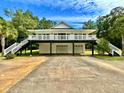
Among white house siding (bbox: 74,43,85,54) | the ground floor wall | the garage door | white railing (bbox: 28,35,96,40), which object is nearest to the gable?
the ground floor wall

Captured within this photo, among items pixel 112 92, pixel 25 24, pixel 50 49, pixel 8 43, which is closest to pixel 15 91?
pixel 112 92

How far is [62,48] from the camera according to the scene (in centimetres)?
5753

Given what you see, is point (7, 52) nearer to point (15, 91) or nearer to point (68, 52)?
point (68, 52)

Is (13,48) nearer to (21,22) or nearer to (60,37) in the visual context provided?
(60,37)

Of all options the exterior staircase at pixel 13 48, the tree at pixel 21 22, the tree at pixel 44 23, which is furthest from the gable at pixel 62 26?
the tree at pixel 44 23

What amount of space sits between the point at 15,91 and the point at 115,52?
3848 centimetres

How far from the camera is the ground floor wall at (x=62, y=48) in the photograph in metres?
57.2

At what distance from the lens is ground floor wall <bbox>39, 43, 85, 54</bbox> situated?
57156mm

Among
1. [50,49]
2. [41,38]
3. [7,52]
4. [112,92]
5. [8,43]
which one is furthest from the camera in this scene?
[8,43]

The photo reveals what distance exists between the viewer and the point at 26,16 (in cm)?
7938

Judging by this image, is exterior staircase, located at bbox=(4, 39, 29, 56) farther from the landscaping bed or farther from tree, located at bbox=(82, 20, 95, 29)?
tree, located at bbox=(82, 20, 95, 29)

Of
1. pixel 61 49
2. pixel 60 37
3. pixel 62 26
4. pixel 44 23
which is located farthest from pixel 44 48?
pixel 44 23

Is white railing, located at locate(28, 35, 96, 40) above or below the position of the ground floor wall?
above

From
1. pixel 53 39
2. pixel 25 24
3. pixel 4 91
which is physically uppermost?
pixel 25 24
